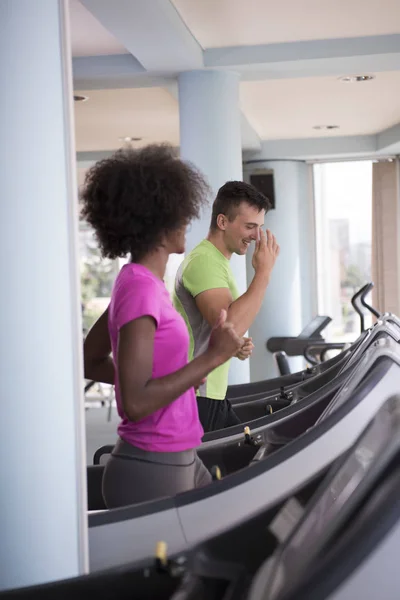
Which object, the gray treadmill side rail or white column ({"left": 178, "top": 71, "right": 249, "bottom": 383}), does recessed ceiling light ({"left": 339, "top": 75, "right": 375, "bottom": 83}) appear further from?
the gray treadmill side rail

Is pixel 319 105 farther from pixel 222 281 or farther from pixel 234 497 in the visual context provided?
pixel 234 497

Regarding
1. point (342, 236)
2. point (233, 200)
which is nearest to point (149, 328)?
point (233, 200)

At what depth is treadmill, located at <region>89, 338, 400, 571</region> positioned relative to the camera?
56.6 inches

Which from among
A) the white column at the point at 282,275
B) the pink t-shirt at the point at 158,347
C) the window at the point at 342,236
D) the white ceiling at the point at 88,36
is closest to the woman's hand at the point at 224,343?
the pink t-shirt at the point at 158,347

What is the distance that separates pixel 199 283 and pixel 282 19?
222 centimetres

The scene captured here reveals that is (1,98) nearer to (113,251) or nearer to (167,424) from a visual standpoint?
(113,251)

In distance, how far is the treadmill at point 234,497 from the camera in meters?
1.44

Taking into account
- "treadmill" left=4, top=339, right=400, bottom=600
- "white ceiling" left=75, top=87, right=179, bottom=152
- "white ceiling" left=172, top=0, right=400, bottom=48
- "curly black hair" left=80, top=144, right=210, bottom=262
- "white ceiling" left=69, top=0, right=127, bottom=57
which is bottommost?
"treadmill" left=4, top=339, right=400, bottom=600

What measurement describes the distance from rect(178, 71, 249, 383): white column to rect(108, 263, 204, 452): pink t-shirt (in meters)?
2.73

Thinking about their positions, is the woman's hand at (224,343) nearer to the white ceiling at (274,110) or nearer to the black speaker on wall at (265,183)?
the white ceiling at (274,110)

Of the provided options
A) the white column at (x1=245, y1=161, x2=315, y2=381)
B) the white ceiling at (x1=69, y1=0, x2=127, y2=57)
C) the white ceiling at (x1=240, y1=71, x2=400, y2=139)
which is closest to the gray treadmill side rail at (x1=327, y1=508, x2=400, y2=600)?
the white ceiling at (x1=69, y1=0, x2=127, y2=57)

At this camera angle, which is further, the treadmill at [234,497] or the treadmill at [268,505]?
the treadmill at [234,497]

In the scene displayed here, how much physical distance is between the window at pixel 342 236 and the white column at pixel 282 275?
0.48 metres

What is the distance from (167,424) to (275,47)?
3176 mm
